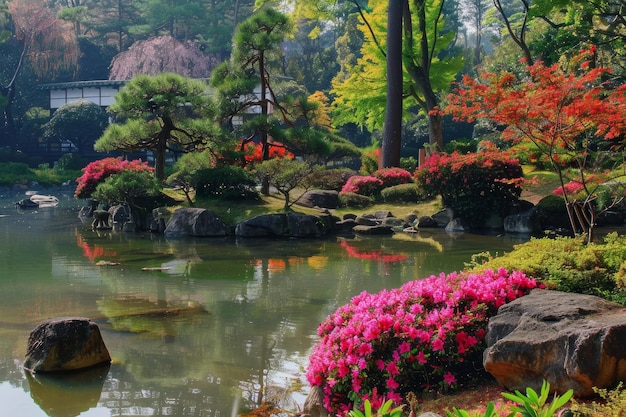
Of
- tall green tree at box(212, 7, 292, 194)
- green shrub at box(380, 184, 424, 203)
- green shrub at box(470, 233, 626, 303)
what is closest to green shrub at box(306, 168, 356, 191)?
green shrub at box(380, 184, 424, 203)

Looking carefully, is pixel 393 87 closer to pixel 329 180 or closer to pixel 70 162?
pixel 329 180

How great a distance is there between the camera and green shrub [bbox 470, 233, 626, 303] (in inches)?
207

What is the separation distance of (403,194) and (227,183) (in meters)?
4.99

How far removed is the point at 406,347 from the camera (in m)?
4.72

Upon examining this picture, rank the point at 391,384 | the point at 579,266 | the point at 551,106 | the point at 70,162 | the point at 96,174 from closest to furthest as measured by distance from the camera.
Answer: the point at 391,384 < the point at 579,266 < the point at 551,106 < the point at 96,174 < the point at 70,162

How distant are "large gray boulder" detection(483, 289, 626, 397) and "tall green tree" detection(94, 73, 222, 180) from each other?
543 inches

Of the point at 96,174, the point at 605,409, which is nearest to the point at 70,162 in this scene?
the point at 96,174

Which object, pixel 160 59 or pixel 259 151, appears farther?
pixel 160 59

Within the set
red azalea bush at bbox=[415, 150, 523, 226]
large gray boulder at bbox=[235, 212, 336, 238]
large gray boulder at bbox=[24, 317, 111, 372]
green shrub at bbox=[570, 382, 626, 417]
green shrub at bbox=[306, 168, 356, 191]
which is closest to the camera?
green shrub at bbox=[570, 382, 626, 417]

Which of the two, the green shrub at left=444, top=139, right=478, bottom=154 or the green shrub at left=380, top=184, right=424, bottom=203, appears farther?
the green shrub at left=444, top=139, right=478, bottom=154

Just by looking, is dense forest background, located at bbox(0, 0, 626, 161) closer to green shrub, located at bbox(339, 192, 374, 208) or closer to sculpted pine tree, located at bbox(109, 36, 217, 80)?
sculpted pine tree, located at bbox(109, 36, 217, 80)

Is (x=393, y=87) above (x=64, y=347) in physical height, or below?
above

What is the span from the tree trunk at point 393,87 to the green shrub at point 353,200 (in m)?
2.65

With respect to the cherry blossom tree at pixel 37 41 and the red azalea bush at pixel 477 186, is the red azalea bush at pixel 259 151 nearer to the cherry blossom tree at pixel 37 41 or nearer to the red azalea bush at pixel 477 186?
the red azalea bush at pixel 477 186
